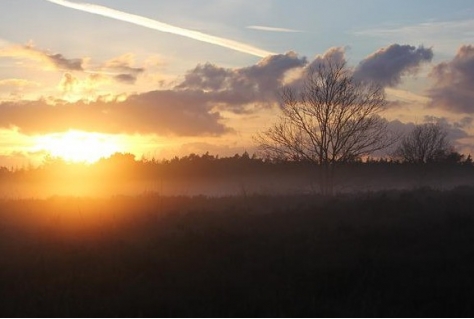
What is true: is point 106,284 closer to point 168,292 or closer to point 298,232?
point 168,292

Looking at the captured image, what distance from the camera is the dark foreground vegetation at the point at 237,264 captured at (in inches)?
508

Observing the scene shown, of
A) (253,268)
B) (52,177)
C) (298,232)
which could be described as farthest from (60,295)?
(52,177)

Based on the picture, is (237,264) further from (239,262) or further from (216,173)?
(216,173)

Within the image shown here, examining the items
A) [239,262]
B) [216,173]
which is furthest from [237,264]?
[216,173]

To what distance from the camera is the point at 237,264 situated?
635 inches

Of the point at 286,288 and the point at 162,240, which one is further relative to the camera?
the point at 162,240

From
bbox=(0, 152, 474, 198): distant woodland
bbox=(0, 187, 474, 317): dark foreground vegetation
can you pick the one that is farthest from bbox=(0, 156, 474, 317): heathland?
bbox=(0, 152, 474, 198): distant woodland

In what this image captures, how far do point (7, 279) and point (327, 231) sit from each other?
9.84 metres

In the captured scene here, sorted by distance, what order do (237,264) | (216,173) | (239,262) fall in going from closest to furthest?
(237,264), (239,262), (216,173)

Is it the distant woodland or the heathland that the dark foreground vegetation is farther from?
the distant woodland

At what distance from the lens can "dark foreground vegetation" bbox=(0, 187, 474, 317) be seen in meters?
12.9

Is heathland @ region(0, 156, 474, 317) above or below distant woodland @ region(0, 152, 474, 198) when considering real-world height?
below

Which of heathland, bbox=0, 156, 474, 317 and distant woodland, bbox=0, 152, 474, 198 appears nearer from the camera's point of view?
heathland, bbox=0, 156, 474, 317

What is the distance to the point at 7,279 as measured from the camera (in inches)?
581
